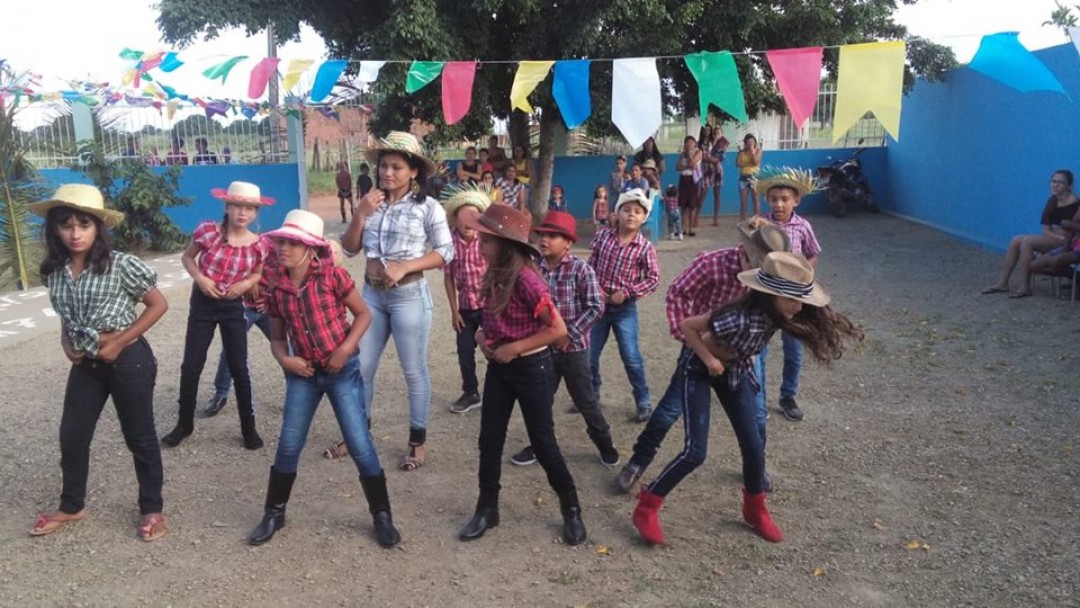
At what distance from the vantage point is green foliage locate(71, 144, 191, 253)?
13.0m

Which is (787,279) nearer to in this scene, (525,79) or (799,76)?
(799,76)

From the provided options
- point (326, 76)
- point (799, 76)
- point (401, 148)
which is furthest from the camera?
point (326, 76)

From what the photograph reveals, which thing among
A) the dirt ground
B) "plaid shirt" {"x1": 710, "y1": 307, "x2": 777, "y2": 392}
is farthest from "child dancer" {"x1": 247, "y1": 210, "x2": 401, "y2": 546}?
"plaid shirt" {"x1": 710, "y1": 307, "x2": 777, "y2": 392}

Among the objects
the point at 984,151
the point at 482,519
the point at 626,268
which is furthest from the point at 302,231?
the point at 984,151

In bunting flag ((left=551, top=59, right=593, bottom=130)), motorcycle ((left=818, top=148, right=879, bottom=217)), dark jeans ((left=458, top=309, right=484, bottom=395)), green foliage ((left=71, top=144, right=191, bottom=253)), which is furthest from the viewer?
motorcycle ((left=818, top=148, right=879, bottom=217))

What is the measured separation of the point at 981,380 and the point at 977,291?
3492mm

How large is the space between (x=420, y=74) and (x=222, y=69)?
6.36 feet

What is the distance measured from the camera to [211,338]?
16.0ft

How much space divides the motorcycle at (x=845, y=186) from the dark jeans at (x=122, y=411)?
14.3m

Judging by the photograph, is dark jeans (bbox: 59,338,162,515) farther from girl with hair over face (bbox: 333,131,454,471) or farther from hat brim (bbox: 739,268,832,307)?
hat brim (bbox: 739,268,832,307)

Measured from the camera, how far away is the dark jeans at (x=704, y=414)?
361cm

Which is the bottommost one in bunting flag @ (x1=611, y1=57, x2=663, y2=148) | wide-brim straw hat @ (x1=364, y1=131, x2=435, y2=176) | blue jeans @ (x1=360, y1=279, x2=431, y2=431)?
blue jeans @ (x1=360, y1=279, x2=431, y2=431)

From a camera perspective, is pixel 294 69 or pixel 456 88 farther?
pixel 294 69

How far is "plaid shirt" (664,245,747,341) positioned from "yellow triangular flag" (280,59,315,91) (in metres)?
5.53
